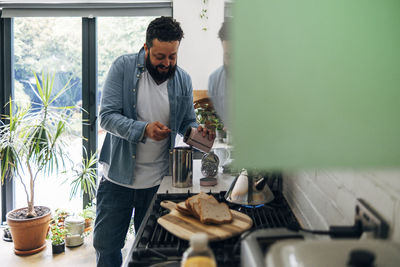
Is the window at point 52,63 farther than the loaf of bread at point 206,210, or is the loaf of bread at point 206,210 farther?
the window at point 52,63

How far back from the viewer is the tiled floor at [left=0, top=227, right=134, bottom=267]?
3.09m

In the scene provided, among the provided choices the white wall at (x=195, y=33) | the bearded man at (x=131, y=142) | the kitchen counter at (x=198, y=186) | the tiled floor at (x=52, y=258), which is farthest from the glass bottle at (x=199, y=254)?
the white wall at (x=195, y=33)

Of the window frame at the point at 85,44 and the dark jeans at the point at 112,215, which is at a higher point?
the window frame at the point at 85,44

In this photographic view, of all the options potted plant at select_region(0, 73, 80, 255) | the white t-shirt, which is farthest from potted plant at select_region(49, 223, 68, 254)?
the white t-shirt

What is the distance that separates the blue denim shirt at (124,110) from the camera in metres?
1.92

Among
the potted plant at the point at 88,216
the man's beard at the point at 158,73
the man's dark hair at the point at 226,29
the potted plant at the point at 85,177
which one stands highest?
the man's beard at the point at 158,73

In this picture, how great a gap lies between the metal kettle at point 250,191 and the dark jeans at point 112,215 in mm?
748

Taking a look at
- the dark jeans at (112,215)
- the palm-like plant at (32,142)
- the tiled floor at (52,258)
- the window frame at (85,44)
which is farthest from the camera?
the window frame at (85,44)

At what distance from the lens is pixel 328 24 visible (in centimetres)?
49

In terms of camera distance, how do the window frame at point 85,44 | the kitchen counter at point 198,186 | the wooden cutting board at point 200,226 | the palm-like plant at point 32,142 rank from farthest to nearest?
the window frame at point 85,44 < the palm-like plant at point 32,142 < the kitchen counter at point 198,186 < the wooden cutting board at point 200,226

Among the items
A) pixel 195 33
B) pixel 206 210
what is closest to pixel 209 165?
pixel 206 210

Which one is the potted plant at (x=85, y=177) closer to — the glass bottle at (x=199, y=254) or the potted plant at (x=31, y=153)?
the potted plant at (x=31, y=153)

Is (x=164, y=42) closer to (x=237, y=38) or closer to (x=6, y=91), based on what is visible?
(x=237, y=38)

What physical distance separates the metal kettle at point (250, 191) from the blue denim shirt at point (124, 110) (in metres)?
0.63
